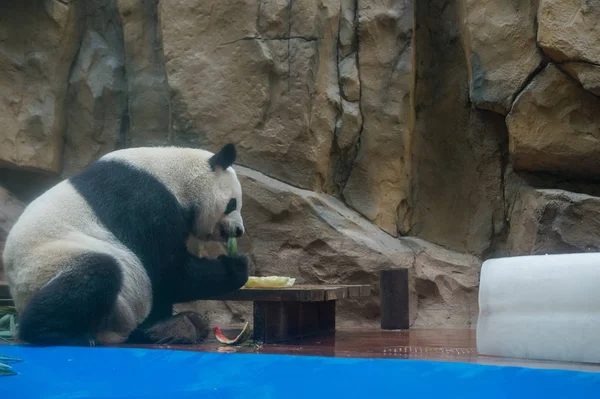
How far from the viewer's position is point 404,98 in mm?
8141

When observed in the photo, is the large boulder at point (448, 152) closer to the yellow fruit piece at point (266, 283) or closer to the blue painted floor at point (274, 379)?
the yellow fruit piece at point (266, 283)

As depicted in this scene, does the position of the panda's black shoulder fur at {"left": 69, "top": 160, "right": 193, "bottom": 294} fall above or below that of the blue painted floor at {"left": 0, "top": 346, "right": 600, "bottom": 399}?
above

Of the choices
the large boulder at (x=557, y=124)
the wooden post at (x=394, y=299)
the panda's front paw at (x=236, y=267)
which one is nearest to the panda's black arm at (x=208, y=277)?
the panda's front paw at (x=236, y=267)

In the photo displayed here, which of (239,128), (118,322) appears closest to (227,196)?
(118,322)

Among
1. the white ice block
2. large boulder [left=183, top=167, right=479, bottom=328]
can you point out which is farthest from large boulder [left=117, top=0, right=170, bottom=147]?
the white ice block

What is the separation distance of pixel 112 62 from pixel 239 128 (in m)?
1.72

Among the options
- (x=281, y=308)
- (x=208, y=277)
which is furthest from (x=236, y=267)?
(x=281, y=308)

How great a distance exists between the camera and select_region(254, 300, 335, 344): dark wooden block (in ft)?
18.4

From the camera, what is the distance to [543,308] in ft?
14.3

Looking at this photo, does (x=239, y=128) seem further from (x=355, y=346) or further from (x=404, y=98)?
(x=355, y=346)

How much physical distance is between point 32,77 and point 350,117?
335 centimetres

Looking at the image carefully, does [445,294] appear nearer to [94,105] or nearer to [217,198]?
[217,198]

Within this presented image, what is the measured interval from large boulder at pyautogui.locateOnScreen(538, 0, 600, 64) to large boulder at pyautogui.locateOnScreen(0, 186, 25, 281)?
5.26 meters

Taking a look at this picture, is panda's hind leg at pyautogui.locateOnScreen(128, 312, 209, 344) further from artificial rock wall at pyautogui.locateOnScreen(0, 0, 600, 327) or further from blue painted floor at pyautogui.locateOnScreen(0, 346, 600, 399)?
artificial rock wall at pyautogui.locateOnScreen(0, 0, 600, 327)
